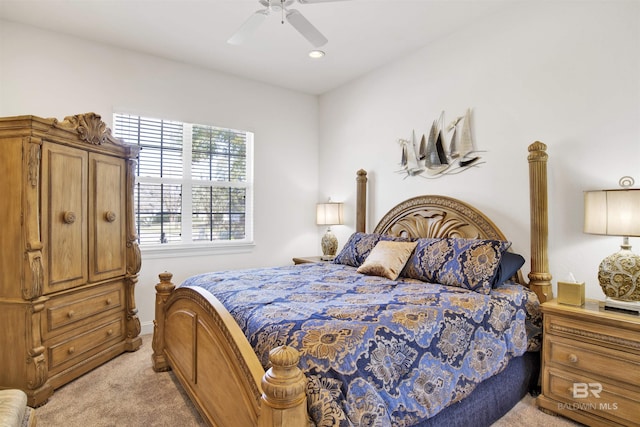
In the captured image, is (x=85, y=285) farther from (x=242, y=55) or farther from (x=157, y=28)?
(x=242, y=55)

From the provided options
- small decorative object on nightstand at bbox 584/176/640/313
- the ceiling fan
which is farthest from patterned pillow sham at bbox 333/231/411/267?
the ceiling fan

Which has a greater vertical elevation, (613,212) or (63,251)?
(613,212)

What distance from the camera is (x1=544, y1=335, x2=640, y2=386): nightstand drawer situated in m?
1.74

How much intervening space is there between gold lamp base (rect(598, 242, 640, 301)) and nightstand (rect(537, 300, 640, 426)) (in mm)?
126

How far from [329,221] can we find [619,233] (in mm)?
2787

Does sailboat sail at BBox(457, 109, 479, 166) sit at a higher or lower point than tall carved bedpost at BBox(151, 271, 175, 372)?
higher

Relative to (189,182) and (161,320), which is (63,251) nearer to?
(161,320)

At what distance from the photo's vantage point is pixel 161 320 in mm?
2611

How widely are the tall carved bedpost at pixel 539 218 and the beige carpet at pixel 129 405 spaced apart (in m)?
0.81

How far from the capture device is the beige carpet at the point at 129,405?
1973 millimetres

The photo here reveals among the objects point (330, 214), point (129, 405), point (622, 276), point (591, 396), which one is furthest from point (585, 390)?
point (330, 214)

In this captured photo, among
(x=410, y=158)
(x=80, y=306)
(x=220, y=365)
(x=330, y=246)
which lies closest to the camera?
(x=220, y=365)

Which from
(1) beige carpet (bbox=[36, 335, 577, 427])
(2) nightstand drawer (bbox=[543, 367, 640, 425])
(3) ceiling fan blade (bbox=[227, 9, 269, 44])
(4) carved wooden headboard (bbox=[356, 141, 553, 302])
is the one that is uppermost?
(3) ceiling fan blade (bbox=[227, 9, 269, 44])

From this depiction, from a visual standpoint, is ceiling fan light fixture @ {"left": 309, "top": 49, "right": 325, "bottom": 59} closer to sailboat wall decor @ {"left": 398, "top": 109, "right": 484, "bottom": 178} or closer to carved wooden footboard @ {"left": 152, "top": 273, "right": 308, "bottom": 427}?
sailboat wall decor @ {"left": 398, "top": 109, "right": 484, "bottom": 178}
